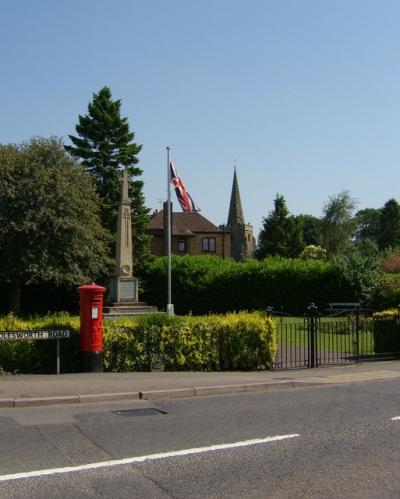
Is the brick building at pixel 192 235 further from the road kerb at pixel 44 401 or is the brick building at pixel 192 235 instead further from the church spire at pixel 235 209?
the road kerb at pixel 44 401

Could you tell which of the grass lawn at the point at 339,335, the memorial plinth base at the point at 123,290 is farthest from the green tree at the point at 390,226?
the grass lawn at the point at 339,335

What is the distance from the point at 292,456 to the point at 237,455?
2.03ft

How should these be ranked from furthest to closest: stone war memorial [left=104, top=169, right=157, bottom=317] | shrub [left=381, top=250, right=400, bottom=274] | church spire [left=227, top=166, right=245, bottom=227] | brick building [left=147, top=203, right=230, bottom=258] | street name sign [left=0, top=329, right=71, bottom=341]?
1. church spire [left=227, top=166, right=245, bottom=227]
2. brick building [left=147, top=203, right=230, bottom=258]
3. shrub [left=381, top=250, right=400, bottom=274]
4. stone war memorial [left=104, top=169, right=157, bottom=317]
5. street name sign [left=0, top=329, right=71, bottom=341]

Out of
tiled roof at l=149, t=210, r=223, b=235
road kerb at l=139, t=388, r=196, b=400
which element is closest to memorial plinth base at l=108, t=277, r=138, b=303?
road kerb at l=139, t=388, r=196, b=400

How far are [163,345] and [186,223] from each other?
6735 cm

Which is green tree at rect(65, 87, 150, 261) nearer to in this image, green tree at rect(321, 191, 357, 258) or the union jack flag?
the union jack flag

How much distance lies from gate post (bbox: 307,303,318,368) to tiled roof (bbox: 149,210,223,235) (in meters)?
60.4

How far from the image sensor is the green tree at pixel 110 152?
4653 centimetres

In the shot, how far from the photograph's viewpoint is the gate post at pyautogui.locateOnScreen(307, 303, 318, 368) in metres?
16.5

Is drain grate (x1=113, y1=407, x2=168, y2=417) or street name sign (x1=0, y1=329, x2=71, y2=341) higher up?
street name sign (x1=0, y1=329, x2=71, y2=341)

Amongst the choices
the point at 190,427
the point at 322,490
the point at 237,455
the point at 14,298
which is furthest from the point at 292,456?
the point at 14,298

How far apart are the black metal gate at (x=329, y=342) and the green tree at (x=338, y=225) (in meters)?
53.0

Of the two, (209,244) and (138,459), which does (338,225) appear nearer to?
(209,244)

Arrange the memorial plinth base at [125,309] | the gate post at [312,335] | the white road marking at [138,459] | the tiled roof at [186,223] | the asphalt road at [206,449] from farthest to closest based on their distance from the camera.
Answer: the tiled roof at [186,223], the memorial plinth base at [125,309], the gate post at [312,335], the white road marking at [138,459], the asphalt road at [206,449]
